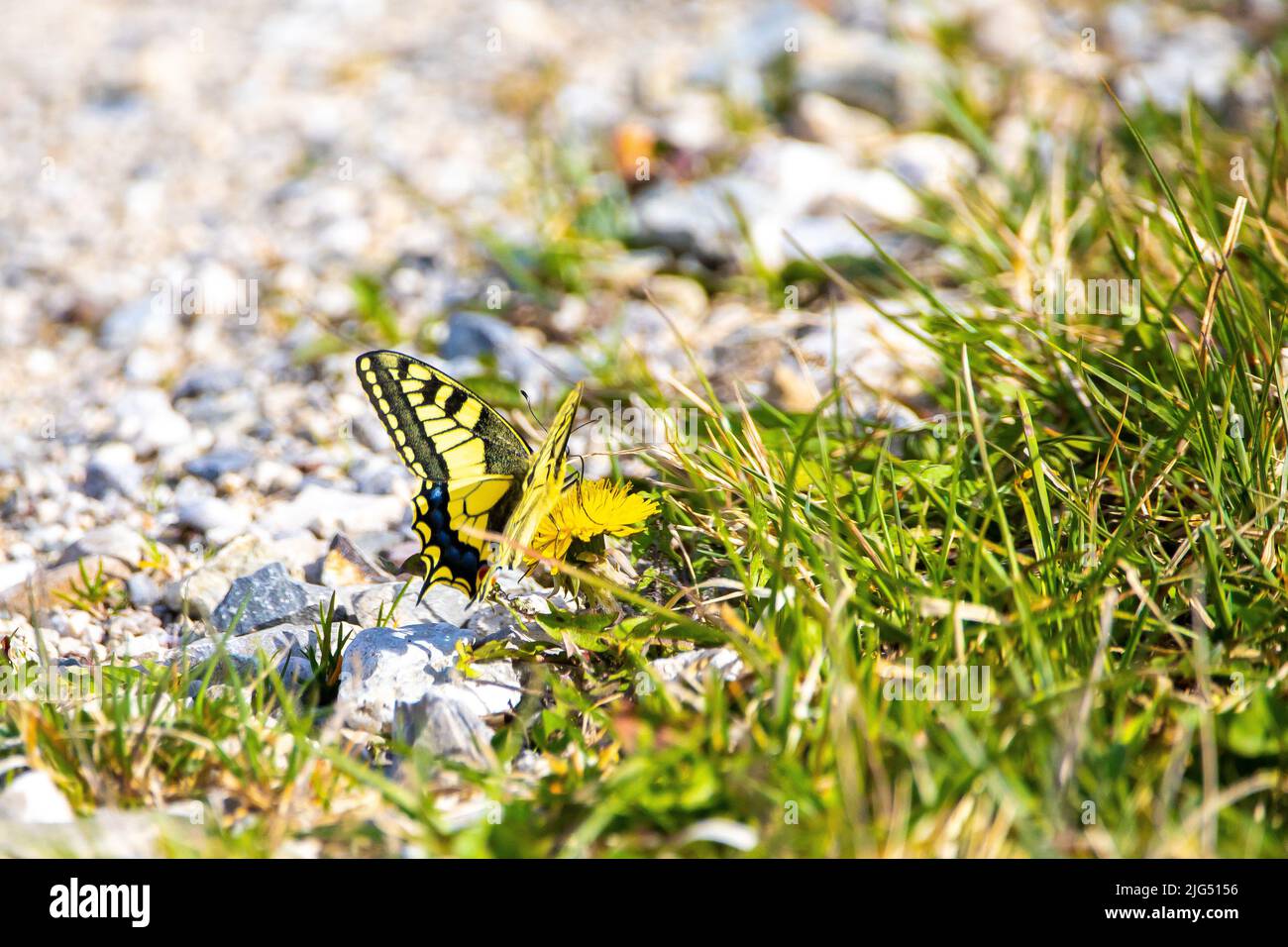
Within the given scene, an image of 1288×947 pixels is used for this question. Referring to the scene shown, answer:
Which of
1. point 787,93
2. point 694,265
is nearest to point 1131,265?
point 694,265

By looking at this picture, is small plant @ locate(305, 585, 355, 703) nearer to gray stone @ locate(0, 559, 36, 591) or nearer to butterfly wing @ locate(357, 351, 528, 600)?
butterfly wing @ locate(357, 351, 528, 600)

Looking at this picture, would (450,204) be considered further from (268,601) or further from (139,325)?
(268,601)

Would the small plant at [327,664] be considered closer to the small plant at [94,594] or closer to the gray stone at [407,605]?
the gray stone at [407,605]

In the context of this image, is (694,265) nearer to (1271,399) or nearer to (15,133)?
(1271,399)

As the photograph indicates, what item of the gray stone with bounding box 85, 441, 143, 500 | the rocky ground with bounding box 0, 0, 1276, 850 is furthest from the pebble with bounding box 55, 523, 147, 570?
the gray stone with bounding box 85, 441, 143, 500

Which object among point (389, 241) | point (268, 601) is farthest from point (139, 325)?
point (268, 601)
